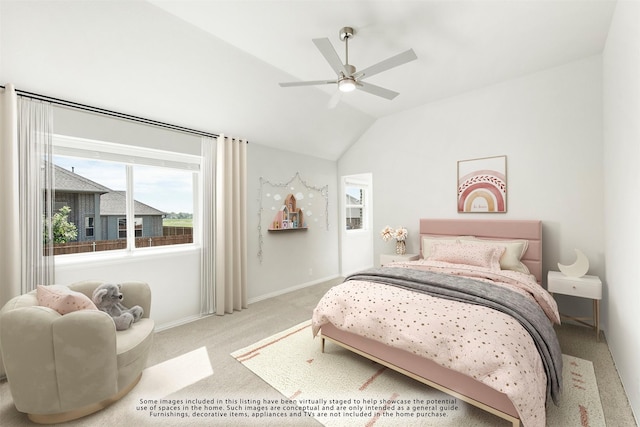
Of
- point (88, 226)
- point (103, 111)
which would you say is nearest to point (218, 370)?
point (88, 226)

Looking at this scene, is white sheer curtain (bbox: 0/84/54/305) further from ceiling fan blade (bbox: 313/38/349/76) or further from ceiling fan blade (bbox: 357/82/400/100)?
ceiling fan blade (bbox: 357/82/400/100)

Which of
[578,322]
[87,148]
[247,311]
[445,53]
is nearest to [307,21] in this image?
[445,53]

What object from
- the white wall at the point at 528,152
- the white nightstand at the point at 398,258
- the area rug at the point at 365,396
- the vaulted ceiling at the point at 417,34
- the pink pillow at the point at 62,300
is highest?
the vaulted ceiling at the point at 417,34

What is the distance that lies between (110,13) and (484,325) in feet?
11.2

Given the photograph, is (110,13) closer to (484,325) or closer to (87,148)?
(87,148)

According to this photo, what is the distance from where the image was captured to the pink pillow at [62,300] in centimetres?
191

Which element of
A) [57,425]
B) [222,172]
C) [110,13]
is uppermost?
[110,13]

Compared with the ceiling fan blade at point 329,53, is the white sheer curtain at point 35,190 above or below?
below

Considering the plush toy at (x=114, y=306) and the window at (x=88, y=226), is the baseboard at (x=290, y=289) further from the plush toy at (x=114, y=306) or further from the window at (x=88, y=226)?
the window at (x=88, y=226)

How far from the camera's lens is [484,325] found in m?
1.81

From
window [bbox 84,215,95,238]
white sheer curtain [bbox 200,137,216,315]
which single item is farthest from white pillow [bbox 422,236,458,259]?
window [bbox 84,215,95,238]

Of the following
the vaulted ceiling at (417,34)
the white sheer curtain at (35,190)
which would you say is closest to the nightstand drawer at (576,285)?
the vaulted ceiling at (417,34)

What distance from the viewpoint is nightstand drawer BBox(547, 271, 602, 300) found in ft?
9.02

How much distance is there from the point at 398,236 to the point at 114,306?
355 cm
